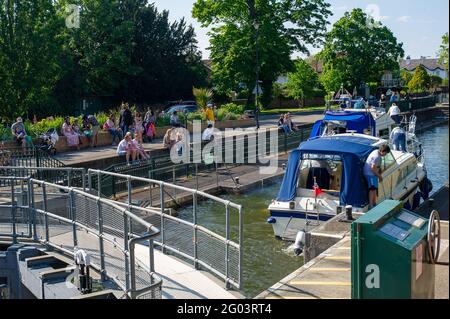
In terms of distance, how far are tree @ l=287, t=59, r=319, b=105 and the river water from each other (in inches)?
1661

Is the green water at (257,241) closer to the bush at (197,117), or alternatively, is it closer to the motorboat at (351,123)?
the motorboat at (351,123)

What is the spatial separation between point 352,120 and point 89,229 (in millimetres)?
14719

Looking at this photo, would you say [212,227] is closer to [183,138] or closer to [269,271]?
[269,271]

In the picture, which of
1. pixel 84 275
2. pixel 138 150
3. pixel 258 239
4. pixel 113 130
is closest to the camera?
pixel 84 275

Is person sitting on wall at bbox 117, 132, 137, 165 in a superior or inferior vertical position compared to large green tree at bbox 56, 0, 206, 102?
inferior

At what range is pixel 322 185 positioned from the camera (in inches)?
640

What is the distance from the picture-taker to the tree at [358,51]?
2525 inches

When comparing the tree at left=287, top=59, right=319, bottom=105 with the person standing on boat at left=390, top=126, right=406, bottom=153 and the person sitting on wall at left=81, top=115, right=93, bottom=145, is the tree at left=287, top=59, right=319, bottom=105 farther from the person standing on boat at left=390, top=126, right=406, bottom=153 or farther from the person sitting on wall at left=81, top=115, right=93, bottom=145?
the person standing on boat at left=390, top=126, right=406, bottom=153

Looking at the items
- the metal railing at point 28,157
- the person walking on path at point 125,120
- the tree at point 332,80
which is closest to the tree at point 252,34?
the tree at point 332,80

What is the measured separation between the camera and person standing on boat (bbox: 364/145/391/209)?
50.7 feet

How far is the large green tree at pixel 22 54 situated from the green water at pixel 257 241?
14.1m

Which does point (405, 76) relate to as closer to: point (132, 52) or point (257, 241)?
point (132, 52)

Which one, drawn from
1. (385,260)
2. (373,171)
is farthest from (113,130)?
(385,260)

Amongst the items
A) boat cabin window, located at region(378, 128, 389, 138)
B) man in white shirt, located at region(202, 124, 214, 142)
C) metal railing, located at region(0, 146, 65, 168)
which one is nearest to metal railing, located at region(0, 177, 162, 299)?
metal railing, located at region(0, 146, 65, 168)
